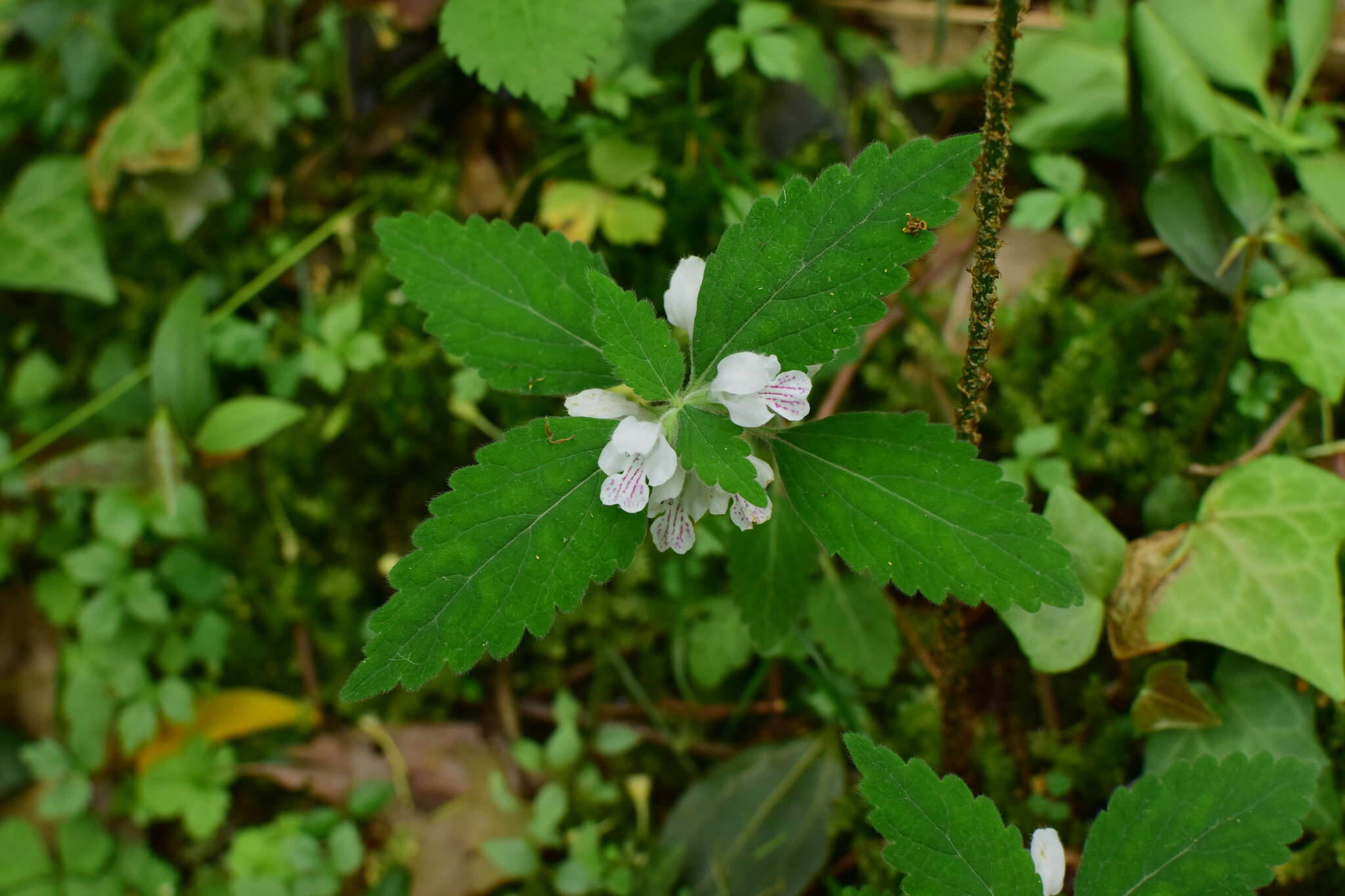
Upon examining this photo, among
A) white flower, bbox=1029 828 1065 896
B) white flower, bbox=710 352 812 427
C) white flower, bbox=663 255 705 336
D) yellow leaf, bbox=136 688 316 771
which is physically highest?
white flower, bbox=663 255 705 336

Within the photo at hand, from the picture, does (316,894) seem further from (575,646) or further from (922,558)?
(922,558)

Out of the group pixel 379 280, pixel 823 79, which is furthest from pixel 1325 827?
pixel 379 280

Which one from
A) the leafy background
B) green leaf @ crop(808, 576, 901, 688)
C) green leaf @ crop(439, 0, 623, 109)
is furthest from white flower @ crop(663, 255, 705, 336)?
green leaf @ crop(808, 576, 901, 688)

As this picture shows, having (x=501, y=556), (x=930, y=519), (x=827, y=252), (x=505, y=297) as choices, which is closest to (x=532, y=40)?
(x=505, y=297)

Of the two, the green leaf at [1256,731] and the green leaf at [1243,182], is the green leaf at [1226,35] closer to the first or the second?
the green leaf at [1243,182]

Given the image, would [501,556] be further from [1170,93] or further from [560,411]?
[1170,93]

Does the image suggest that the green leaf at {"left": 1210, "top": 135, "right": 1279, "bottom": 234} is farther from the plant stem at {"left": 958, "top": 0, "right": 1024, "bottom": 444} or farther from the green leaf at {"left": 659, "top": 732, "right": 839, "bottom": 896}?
the green leaf at {"left": 659, "top": 732, "right": 839, "bottom": 896}
